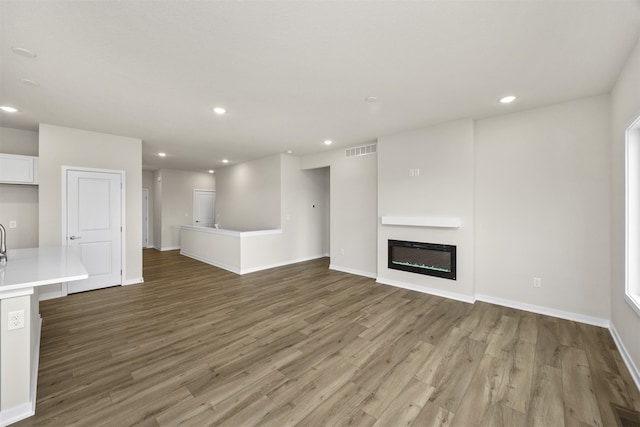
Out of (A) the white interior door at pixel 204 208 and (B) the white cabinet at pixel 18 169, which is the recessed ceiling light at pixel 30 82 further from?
(A) the white interior door at pixel 204 208

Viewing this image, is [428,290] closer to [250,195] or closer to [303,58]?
[303,58]

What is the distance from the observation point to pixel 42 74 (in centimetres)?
255

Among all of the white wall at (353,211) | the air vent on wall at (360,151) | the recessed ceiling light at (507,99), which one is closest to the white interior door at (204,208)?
the white wall at (353,211)

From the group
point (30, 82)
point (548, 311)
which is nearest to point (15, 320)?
point (30, 82)

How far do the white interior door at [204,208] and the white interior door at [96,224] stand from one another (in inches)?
183

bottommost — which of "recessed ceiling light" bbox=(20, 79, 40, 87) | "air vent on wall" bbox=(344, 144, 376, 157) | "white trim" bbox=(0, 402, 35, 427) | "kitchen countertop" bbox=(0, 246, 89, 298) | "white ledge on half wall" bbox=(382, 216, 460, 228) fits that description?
"white trim" bbox=(0, 402, 35, 427)

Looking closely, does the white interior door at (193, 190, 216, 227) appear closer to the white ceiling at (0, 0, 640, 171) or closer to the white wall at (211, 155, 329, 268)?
the white wall at (211, 155, 329, 268)

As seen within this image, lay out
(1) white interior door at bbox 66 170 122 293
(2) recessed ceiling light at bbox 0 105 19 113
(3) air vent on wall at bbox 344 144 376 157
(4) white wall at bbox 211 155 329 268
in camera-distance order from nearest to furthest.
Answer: (2) recessed ceiling light at bbox 0 105 19 113 < (1) white interior door at bbox 66 170 122 293 < (3) air vent on wall at bbox 344 144 376 157 < (4) white wall at bbox 211 155 329 268

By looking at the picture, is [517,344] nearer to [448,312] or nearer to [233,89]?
[448,312]

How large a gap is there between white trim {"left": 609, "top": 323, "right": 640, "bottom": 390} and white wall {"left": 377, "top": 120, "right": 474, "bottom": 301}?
1414mm

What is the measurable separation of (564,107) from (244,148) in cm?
540

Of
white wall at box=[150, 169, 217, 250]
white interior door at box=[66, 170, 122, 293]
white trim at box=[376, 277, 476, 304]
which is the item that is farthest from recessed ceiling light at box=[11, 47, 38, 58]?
white wall at box=[150, 169, 217, 250]

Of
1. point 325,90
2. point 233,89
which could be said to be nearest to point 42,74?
point 233,89

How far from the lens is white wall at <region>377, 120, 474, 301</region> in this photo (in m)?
3.90
